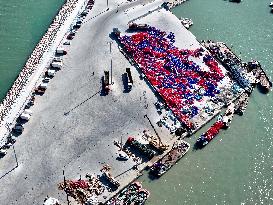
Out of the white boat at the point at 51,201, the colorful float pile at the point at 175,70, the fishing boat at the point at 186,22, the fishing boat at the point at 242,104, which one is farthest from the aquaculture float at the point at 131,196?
the fishing boat at the point at 186,22

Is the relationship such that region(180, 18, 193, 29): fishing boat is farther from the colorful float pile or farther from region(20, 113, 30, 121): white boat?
region(20, 113, 30, 121): white boat

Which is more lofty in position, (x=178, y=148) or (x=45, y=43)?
(x=45, y=43)

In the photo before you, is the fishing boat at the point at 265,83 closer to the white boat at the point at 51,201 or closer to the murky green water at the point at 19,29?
the murky green water at the point at 19,29

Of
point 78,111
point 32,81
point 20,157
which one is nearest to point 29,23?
point 32,81

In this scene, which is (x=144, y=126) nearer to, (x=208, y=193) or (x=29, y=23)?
(x=208, y=193)

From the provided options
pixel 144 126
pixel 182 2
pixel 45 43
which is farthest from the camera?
pixel 182 2

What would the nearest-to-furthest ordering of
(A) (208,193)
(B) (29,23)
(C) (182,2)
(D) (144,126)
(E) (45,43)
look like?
(A) (208,193)
(D) (144,126)
(E) (45,43)
(B) (29,23)
(C) (182,2)

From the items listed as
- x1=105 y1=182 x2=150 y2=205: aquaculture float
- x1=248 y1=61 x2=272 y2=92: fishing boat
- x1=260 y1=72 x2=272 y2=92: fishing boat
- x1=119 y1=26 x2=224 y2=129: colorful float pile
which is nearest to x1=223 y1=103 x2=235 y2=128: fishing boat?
x1=119 y1=26 x2=224 y2=129: colorful float pile
